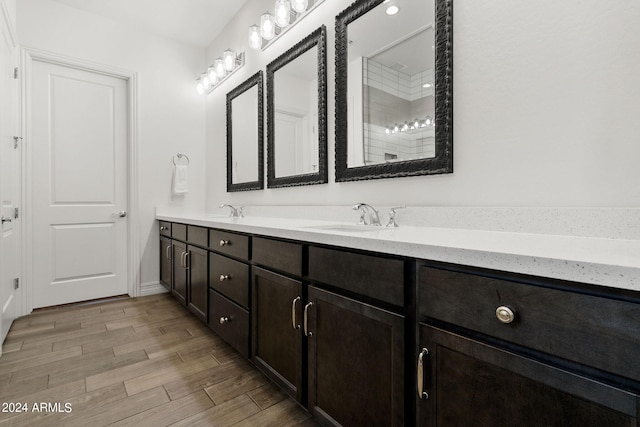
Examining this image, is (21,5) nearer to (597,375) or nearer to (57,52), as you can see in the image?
(57,52)

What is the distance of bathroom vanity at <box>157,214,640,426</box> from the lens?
1.80ft

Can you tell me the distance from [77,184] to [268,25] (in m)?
2.13

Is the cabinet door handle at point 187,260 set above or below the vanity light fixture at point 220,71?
below

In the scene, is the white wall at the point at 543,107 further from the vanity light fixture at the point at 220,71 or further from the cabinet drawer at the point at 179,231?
the vanity light fixture at the point at 220,71

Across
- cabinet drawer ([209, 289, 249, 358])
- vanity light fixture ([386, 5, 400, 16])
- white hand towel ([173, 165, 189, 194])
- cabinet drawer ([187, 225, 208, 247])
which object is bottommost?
cabinet drawer ([209, 289, 249, 358])

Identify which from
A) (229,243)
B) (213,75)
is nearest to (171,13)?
(213,75)

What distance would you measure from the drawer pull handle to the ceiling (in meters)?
3.03

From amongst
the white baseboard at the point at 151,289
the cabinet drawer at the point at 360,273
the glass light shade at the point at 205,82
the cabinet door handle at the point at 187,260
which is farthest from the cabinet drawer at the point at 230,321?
the glass light shade at the point at 205,82

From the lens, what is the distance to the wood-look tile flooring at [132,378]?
1.32m

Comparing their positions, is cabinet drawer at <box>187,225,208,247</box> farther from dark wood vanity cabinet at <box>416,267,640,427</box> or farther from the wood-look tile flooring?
dark wood vanity cabinet at <box>416,267,640,427</box>

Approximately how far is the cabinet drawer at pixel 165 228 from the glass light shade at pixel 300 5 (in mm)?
1971

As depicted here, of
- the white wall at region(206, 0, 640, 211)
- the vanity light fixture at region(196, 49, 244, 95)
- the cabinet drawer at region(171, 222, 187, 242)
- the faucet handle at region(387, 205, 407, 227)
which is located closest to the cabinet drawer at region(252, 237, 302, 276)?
the faucet handle at region(387, 205, 407, 227)

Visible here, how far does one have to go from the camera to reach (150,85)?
10.1 ft

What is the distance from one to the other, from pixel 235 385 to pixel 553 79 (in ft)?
5.89
